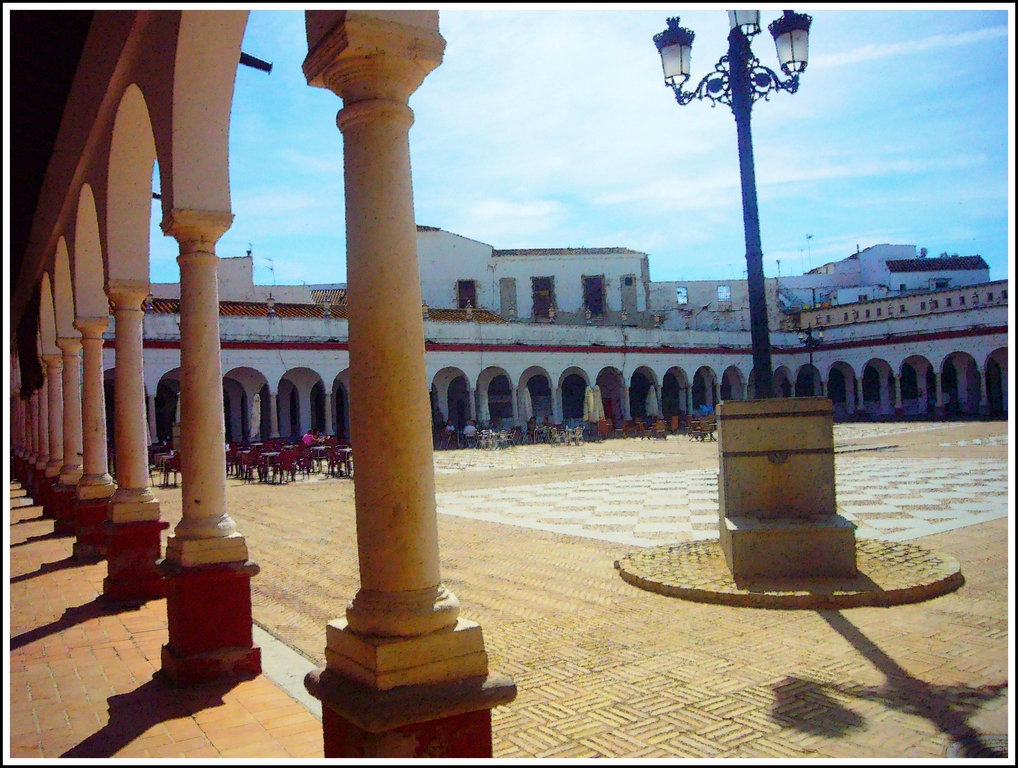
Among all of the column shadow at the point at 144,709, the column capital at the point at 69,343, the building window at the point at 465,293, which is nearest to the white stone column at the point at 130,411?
the column shadow at the point at 144,709

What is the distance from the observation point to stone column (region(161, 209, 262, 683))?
486 cm

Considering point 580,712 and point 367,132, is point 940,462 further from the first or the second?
point 367,132

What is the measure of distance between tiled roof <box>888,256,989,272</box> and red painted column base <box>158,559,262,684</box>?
175ft

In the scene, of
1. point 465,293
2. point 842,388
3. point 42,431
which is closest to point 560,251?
point 465,293

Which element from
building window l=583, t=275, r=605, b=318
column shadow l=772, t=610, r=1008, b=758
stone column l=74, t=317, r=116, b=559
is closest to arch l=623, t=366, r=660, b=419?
building window l=583, t=275, r=605, b=318

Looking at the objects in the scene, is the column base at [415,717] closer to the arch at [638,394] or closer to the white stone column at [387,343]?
the white stone column at [387,343]

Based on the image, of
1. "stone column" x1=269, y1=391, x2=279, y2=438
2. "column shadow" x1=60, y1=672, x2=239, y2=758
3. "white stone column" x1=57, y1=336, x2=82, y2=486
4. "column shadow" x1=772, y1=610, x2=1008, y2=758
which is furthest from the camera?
"stone column" x1=269, y1=391, x2=279, y2=438

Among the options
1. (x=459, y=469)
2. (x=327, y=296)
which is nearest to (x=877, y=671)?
(x=459, y=469)

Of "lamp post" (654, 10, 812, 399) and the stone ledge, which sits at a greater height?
"lamp post" (654, 10, 812, 399)

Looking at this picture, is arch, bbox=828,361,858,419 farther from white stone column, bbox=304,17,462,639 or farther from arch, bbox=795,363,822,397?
white stone column, bbox=304,17,462,639

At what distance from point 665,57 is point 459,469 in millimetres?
13565

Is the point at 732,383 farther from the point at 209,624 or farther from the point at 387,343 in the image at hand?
the point at 387,343

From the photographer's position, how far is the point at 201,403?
5.16 meters

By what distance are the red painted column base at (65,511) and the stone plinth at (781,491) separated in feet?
28.9
